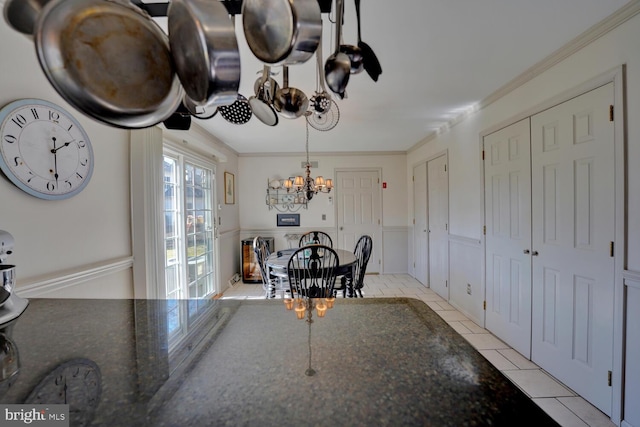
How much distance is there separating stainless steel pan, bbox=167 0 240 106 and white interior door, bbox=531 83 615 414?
2149mm

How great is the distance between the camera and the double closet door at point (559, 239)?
159cm

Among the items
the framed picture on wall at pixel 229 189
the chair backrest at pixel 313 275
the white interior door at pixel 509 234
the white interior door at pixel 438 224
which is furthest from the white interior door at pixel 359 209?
the chair backrest at pixel 313 275

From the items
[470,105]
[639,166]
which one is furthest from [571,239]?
[470,105]

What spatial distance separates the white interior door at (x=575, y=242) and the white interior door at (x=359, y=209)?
2967 mm

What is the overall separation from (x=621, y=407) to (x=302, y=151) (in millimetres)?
4561

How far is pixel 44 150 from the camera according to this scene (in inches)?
51.7

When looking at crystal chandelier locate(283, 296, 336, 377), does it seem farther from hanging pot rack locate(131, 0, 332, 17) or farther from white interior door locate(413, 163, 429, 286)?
white interior door locate(413, 163, 429, 286)

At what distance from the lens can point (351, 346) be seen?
0.71 m

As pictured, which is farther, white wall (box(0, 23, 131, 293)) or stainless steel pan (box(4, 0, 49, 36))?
white wall (box(0, 23, 131, 293))

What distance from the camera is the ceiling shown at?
1.45 metres

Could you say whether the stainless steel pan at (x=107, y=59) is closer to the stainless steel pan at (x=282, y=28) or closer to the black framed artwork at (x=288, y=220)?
the stainless steel pan at (x=282, y=28)

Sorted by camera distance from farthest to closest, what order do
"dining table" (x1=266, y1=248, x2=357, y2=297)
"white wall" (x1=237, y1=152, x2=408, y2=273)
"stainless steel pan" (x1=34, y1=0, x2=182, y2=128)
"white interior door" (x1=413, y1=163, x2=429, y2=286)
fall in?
Result: "white wall" (x1=237, y1=152, x2=408, y2=273) < "white interior door" (x1=413, y1=163, x2=429, y2=286) < "dining table" (x1=266, y1=248, x2=357, y2=297) < "stainless steel pan" (x1=34, y1=0, x2=182, y2=128)

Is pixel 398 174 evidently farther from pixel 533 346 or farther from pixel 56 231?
pixel 56 231

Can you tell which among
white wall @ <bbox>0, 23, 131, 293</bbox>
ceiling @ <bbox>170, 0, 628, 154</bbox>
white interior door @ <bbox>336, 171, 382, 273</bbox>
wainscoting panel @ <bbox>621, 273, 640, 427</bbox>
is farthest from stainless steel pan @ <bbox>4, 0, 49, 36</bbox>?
white interior door @ <bbox>336, 171, 382, 273</bbox>
